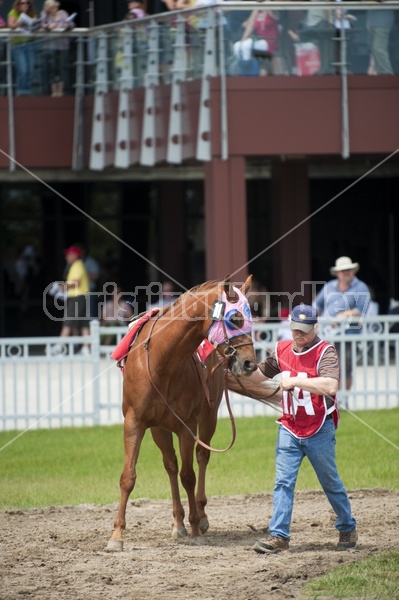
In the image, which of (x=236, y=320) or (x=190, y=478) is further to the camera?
(x=190, y=478)

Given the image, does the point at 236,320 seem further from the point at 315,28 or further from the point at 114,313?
the point at 114,313

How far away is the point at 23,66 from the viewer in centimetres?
1708

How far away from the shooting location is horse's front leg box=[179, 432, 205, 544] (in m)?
7.64

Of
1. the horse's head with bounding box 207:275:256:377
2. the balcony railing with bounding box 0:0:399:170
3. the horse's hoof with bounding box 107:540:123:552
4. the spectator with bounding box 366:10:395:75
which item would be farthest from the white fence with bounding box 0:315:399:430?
the horse's head with bounding box 207:275:256:377

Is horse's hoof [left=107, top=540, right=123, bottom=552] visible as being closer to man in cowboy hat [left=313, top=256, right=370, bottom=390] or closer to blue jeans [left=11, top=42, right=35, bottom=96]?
man in cowboy hat [left=313, top=256, right=370, bottom=390]

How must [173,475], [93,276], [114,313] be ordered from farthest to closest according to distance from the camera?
[93,276] < [114,313] < [173,475]

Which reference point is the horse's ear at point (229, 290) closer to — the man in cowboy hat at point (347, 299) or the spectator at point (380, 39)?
the man in cowboy hat at point (347, 299)

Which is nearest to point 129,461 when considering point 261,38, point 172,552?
point 172,552

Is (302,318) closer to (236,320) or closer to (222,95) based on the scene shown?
(236,320)

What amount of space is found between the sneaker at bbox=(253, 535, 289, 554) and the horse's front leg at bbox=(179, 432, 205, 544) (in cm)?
69

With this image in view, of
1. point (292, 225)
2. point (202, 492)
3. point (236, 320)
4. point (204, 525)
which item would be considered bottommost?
point (204, 525)

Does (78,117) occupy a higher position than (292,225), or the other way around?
(78,117)

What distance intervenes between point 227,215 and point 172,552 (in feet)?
29.3

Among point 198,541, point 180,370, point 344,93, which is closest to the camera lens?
point 180,370
